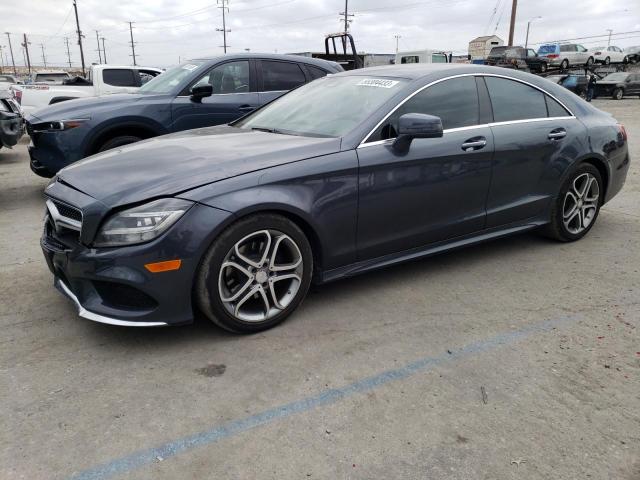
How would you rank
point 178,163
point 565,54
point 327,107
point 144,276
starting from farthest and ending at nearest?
point 565,54 → point 327,107 → point 178,163 → point 144,276

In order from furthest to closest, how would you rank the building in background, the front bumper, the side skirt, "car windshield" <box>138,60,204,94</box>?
1. the building in background
2. "car windshield" <box>138,60,204,94</box>
3. the side skirt
4. the front bumper

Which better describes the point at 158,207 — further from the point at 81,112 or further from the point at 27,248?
the point at 81,112

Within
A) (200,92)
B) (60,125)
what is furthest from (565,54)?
(60,125)

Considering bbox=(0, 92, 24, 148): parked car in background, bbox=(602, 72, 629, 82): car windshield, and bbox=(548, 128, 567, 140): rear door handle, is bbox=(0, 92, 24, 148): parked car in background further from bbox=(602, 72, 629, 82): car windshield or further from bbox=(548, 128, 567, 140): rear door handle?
bbox=(602, 72, 629, 82): car windshield

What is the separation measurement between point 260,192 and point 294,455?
143 cm

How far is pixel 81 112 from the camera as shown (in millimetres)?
6246

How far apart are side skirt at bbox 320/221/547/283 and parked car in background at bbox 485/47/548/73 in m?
30.7

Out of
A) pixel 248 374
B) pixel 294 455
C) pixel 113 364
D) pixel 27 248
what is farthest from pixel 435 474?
pixel 27 248

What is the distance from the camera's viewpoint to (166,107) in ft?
21.5

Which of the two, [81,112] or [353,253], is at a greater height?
[81,112]

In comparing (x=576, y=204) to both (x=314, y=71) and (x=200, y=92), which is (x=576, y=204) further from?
(x=200, y=92)

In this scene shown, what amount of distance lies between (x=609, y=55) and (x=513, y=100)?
44.0m

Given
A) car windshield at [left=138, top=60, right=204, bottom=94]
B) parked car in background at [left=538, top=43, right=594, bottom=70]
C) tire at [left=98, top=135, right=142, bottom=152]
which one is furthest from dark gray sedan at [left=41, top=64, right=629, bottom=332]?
parked car in background at [left=538, top=43, right=594, bottom=70]

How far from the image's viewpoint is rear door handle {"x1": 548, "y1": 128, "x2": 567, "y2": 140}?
4461 mm
